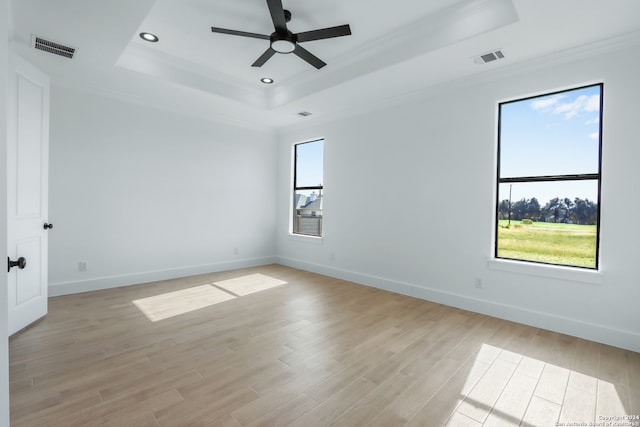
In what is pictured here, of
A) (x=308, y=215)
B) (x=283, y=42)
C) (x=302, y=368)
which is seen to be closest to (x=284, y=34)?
(x=283, y=42)

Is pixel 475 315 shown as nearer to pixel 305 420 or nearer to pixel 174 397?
pixel 305 420

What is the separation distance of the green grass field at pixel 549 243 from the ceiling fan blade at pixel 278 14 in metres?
3.10

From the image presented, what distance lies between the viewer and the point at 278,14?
2.53 metres

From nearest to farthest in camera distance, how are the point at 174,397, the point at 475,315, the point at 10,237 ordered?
1. the point at 174,397
2. the point at 10,237
3. the point at 475,315

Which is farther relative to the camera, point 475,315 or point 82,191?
point 82,191

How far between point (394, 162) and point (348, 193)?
0.97 m

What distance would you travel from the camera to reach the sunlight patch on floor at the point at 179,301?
3.45 meters

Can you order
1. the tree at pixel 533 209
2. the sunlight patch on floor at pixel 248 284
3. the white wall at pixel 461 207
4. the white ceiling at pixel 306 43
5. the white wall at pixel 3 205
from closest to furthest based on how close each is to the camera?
the white wall at pixel 3 205 < the white ceiling at pixel 306 43 < the white wall at pixel 461 207 < the tree at pixel 533 209 < the sunlight patch on floor at pixel 248 284

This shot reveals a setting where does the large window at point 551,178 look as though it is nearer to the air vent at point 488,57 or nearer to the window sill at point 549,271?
the window sill at point 549,271

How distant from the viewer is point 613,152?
2822mm

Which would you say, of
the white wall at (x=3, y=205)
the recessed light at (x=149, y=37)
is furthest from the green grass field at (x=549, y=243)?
the recessed light at (x=149, y=37)

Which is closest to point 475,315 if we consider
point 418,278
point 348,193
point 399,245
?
point 418,278

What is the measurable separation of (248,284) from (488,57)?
4.19m

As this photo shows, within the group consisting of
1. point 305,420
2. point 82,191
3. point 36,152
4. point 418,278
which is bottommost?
point 305,420
